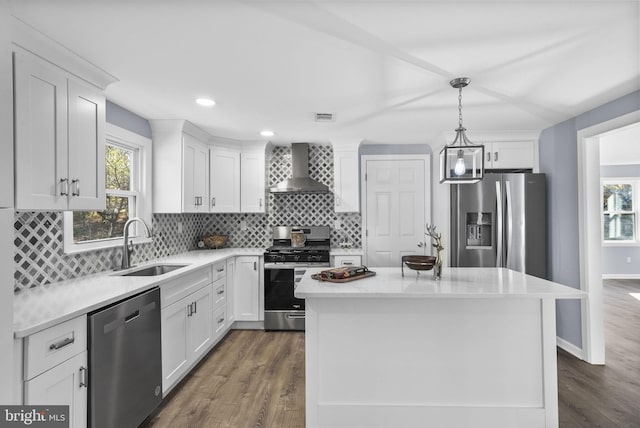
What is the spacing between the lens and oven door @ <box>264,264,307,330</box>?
4098 mm

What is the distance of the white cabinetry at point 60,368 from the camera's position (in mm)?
1461

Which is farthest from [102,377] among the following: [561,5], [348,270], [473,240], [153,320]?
[473,240]

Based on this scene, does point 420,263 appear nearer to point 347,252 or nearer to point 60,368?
point 347,252

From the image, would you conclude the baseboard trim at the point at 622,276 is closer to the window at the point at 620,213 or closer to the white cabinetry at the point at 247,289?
the window at the point at 620,213

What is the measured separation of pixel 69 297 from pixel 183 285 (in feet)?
3.16

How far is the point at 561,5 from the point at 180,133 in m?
3.20

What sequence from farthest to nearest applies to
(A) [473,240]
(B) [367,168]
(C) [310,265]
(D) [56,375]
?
1. (B) [367,168]
2. (C) [310,265]
3. (A) [473,240]
4. (D) [56,375]

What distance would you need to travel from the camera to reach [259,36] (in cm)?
184

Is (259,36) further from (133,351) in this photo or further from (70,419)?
(70,419)

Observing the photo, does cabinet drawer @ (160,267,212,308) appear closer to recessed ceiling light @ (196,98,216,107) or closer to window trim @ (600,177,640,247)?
recessed ceiling light @ (196,98,216,107)

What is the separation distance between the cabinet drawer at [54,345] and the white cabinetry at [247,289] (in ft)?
8.04

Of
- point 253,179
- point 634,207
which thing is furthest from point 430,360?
point 634,207

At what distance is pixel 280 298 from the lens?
4109 millimetres

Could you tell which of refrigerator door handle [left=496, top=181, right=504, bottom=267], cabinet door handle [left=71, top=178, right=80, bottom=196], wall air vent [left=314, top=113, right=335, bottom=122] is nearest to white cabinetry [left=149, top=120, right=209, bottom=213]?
wall air vent [left=314, top=113, right=335, bottom=122]
